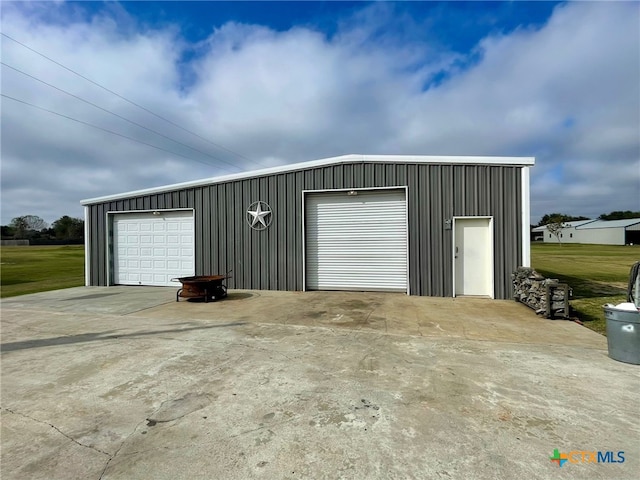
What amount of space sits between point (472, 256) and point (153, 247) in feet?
36.9

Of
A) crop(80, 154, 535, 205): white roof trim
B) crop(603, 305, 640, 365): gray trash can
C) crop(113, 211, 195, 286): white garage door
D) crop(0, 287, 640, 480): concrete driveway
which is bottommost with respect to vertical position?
crop(0, 287, 640, 480): concrete driveway

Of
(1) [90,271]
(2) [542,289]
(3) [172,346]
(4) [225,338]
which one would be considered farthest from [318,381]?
(1) [90,271]

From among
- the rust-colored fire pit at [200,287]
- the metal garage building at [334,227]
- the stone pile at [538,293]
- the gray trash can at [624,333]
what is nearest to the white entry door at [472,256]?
the metal garage building at [334,227]

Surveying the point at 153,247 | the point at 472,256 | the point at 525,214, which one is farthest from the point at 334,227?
the point at 153,247

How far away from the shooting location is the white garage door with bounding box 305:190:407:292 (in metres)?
9.70

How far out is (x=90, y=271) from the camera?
12.7 m

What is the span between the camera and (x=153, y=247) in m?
12.1

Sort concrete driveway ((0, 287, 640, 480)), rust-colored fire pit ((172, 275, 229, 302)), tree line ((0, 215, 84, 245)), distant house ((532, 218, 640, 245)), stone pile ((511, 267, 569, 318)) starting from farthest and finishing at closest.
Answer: tree line ((0, 215, 84, 245)) → distant house ((532, 218, 640, 245)) → rust-colored fire pit ((172, 275, 229, 302)) → stone pile ((511, 267, 569, 318)) → concrete driveway ((0, 287, 640, 480))

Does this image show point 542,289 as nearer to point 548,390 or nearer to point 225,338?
point 548,390

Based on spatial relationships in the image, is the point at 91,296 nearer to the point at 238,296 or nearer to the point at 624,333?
the point at 238,296

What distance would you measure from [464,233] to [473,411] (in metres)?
6.86

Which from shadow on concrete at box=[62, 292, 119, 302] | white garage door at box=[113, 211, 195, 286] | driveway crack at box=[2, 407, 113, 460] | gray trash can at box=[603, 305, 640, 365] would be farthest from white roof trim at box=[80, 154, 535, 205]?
driveway crack at box=[2, 407, 113, 460]

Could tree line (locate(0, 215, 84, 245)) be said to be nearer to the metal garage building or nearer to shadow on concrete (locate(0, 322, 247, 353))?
the metal garage building

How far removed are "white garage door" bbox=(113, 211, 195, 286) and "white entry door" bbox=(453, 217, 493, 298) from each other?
8932mm
